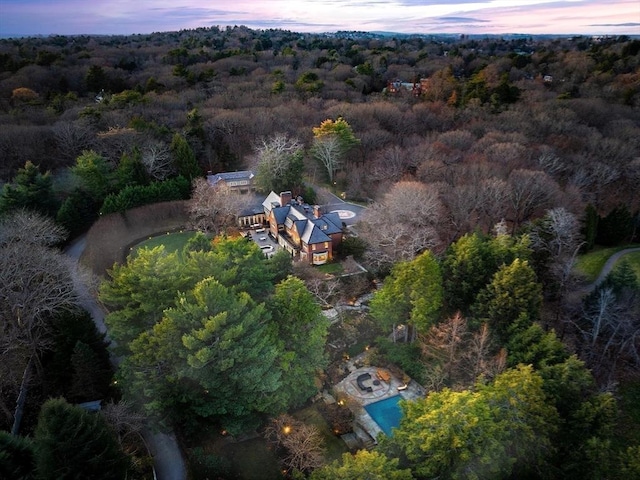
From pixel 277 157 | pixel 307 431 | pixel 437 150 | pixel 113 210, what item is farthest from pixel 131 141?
pixel 307 431

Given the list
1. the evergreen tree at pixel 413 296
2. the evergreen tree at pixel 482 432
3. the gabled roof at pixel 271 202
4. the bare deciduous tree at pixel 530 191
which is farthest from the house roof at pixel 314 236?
the evergreen tree at pixel 482 432

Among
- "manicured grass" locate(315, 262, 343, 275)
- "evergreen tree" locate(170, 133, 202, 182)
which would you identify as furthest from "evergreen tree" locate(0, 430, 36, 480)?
"evergreen tree" locate(170, 133, 202, 182)

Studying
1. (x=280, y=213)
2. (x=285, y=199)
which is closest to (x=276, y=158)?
(x=285, y=199)

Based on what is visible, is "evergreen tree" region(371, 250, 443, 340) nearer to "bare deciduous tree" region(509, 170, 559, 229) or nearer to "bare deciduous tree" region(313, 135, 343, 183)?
"bare deciduous tree" region(509, 170, 559, 229)

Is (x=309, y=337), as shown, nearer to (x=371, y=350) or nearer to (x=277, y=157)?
(x=371, y=350)

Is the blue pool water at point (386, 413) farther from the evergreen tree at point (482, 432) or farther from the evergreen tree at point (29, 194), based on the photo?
the evergreen tree at point (29, 194)

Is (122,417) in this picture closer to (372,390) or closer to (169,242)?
(372,390)
